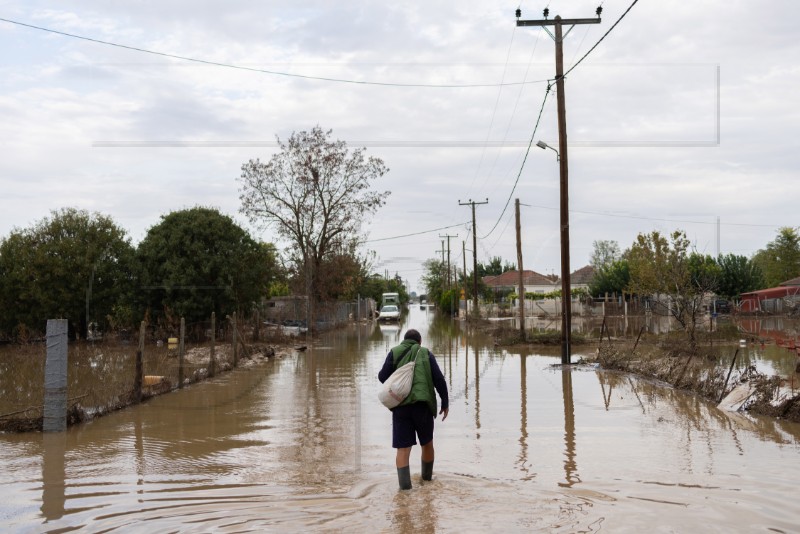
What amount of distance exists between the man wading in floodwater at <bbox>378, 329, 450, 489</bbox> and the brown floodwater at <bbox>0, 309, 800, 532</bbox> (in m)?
0.26

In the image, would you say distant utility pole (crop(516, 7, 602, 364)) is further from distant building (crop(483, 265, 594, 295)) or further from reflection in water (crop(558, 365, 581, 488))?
distant building (crop(483, 265, 594, 295))

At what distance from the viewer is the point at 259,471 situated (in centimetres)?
936

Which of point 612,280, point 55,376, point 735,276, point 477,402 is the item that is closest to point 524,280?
point 612,280

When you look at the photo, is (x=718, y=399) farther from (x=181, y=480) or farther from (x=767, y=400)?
(x=181, y=480)

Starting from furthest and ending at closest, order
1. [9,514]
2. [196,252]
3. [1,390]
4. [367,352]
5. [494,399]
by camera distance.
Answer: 1. [196,252]
2. [367,352]
3. [1,390]
4. [494,399]
5. [9,514]

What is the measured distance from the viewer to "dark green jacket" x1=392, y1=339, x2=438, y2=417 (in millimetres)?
8219

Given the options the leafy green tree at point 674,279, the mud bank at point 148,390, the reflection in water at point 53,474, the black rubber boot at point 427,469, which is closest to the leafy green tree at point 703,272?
the leafy green tree at point 674,279

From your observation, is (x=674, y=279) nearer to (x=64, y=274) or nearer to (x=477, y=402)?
(x=477, y=402)

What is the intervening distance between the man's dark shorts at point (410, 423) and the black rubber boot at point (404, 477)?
221 mm

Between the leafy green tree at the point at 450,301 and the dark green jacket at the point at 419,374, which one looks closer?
the dark green jacket at the point at 419,374

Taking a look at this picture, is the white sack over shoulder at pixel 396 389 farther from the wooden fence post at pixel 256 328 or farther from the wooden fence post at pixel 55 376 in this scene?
the wooden fence post at pixel 256 328

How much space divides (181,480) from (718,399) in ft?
33.5

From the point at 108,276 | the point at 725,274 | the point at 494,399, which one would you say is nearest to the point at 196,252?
the point at 108,276

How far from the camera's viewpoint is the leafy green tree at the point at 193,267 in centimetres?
3300
